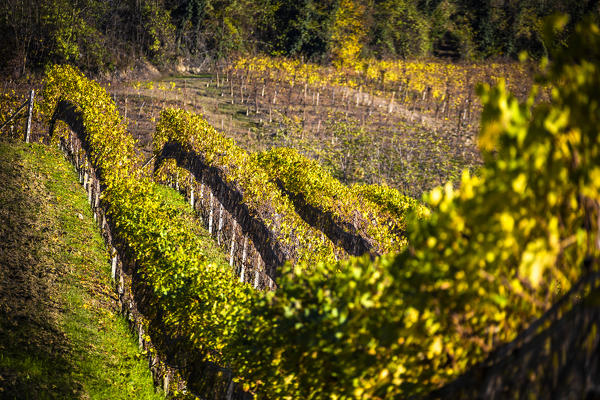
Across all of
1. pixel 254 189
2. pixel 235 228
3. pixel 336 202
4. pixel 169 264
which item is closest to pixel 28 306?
pixel 169 264

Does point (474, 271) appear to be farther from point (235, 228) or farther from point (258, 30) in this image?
point (258, 30)

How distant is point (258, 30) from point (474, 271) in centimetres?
7090

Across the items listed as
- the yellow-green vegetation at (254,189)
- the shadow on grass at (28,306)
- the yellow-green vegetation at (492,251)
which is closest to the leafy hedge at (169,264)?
the shadow on grass at (28,306)

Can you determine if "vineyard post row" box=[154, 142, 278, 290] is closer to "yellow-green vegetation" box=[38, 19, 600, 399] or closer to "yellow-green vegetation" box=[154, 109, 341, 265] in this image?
"yellow-green vegetation" box=[154, 109, 341, 265]

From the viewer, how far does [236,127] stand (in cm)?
4084

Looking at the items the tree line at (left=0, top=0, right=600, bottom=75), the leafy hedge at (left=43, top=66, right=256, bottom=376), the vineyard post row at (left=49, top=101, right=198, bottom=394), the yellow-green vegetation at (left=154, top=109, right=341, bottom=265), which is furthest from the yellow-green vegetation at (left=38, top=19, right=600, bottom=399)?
the tree line at (left=0, top=0, right=600, bottom=75)

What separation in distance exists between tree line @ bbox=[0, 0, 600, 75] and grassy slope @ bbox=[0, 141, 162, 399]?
24.1 metres

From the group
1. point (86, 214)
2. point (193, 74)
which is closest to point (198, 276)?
point (86, 214)

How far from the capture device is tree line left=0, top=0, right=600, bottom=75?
1449 inches

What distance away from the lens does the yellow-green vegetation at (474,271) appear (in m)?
2.80

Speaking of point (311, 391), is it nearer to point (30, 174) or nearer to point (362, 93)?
point (30, 174)

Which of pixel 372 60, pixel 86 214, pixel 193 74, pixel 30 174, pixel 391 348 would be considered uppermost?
pixel 372 60

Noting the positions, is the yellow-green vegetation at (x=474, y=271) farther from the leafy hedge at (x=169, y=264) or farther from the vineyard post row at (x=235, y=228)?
the vineyard post row at (x=235, y=228)

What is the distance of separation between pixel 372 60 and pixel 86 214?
188 feet
